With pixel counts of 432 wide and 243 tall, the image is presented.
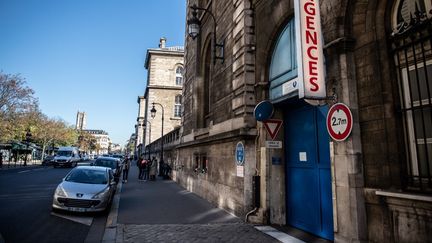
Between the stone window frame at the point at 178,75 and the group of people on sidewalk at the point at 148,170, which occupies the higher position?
the stone window frame at the point at 178,75

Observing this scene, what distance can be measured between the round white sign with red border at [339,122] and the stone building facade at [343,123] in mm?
111

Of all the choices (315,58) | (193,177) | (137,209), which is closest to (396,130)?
Result: (315,58)

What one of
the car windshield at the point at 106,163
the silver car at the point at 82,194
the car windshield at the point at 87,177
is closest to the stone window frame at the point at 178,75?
the car windshield at the point at 106,163

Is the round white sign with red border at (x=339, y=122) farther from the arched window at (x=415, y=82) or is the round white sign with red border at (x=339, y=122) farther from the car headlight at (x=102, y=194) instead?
the car headlight at (x=102, y=194)

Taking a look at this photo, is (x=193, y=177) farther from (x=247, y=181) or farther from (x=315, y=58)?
(x=315, y=58)

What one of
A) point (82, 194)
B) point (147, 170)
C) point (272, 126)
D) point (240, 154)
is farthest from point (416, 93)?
point (147, 170)

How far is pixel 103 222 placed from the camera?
7.87 m

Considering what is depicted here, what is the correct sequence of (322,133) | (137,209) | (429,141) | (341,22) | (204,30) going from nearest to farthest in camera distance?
(429,141), (341,22), (322,133), (137,209), (204,30)

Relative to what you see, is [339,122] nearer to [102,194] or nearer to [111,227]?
[111,227]

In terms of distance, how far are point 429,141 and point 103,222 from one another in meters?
7.67

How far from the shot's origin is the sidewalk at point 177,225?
20.0ft

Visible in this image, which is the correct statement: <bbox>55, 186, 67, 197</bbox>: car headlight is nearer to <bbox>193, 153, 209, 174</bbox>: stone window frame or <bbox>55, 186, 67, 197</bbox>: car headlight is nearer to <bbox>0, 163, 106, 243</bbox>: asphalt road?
<bbox>0, 163, 106, 243</bbox>: asphalt road

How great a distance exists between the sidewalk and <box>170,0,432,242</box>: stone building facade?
26.6 inches

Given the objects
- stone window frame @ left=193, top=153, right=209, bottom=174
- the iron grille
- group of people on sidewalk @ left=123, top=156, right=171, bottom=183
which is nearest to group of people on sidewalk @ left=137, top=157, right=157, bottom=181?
group of people on sidewalk @ left=123, top=156, right=171, bottom=183
